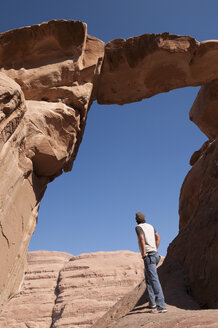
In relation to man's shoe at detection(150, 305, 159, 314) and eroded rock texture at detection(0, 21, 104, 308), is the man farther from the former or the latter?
eroded rock texture at detection(0, 21, 104, 308)

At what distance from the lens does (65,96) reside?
785cm

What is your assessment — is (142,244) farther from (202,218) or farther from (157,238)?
(202,218)

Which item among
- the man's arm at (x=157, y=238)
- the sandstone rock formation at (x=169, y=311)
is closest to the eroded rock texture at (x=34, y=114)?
the sandstone rock formation at (x=169, y=311)

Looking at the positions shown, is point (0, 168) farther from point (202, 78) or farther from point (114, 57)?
point (202, 78)

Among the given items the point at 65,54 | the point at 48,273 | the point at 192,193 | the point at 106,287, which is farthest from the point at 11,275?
the point at 48,273

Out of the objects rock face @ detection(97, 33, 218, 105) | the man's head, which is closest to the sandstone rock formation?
the man's head

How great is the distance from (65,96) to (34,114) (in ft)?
4.51

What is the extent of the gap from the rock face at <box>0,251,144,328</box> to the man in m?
25.8

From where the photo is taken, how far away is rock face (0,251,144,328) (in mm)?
29000

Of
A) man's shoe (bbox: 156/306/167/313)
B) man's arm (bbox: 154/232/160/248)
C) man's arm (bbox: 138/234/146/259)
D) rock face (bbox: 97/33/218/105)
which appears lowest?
man's shoe (bbox: 156/306/167/313)

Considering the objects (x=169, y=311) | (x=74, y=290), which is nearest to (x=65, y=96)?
(x=169, y=311)

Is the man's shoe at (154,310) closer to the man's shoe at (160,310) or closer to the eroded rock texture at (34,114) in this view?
the man's shoe at (160,310)

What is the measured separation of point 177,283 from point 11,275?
3.61 metres

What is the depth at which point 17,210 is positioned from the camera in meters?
6.36
